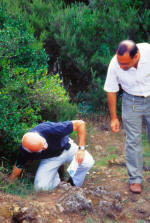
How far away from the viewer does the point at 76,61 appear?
755 centimetres

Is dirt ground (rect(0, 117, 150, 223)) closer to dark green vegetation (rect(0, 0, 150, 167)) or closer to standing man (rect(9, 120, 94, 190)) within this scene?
standing man (rect(9, 120, 94, 190))

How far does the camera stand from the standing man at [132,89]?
3924 mm

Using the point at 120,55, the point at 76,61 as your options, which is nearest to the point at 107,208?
the point at 120,55

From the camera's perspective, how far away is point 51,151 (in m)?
4.59

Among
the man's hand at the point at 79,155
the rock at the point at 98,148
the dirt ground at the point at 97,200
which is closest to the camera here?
the dirt ground at the point at 97,200

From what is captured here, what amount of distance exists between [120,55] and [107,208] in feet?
5.67

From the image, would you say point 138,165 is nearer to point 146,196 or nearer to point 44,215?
point 146,196

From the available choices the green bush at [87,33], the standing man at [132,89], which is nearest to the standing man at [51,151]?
the standing man at [132,89]

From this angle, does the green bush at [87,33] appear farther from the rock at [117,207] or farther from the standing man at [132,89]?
the rock at [117,207]

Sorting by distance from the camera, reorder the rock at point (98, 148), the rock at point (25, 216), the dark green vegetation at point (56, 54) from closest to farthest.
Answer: the rock at point (25, 216)
the dark green vegetation at point (56, 54)
the rock at point (98, 148)

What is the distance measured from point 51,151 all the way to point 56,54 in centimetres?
390

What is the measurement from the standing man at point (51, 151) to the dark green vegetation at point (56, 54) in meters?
0.34

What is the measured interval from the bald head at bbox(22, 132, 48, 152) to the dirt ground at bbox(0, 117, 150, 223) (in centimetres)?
55

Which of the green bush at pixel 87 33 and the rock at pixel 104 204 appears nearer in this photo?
the rock at pixel 104 204
